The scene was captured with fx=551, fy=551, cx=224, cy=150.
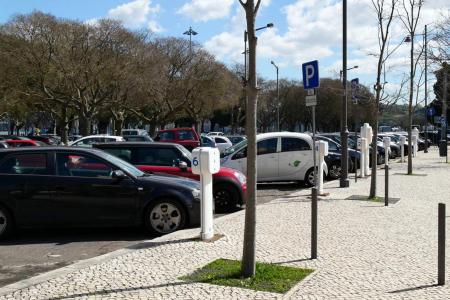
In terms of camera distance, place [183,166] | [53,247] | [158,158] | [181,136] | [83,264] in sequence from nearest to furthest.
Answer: [83,264] < [53,247] < [183,166] < [158,158] < [181,136]

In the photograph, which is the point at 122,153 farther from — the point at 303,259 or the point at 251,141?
the point at 251,141

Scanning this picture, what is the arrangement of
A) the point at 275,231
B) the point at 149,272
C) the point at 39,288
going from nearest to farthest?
1. the point at 39,288
2. the point at 149,272
3. the point at 275,231

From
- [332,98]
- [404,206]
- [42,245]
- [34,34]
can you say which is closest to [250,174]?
[42,245]

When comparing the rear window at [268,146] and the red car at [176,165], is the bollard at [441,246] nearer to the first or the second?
the red car at [176,165]

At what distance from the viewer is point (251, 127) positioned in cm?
562

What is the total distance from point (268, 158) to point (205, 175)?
27.1 feet

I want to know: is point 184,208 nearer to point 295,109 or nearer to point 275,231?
point 275,231

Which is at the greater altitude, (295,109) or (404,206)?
(295,109)

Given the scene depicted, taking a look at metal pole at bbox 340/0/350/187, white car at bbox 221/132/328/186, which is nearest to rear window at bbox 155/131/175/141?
white car at bbox 221/132/328/186

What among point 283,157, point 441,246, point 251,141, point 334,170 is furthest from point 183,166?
point 334,170

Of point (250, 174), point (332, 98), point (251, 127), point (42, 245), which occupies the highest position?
point (332, 98)

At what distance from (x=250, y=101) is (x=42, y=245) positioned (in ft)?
13.7

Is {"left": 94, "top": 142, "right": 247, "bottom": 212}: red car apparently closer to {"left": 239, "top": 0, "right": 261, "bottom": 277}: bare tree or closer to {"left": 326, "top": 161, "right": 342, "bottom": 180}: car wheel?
{"left": 239, "top": 0, "right": 261, "bottom": 277}: bare tree

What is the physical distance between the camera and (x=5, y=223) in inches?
325
